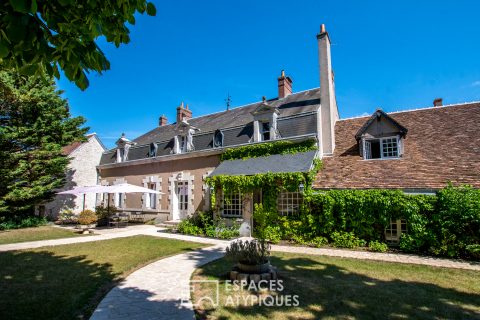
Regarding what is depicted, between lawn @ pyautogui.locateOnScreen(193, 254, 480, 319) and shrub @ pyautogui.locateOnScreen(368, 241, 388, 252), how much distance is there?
6.40 feet

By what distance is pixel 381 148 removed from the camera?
13.4 m

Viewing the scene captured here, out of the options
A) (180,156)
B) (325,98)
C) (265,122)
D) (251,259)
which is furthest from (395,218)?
(180,156)

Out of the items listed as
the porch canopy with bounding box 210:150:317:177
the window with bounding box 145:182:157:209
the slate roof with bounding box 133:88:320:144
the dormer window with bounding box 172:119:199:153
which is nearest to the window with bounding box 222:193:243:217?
the porch canopy with bounding box 210:150:317:177

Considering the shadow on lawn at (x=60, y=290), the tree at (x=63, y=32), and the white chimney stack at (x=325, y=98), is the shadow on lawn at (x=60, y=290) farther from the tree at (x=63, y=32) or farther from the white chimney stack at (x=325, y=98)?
the white chimney stack at (x=325, y=98)

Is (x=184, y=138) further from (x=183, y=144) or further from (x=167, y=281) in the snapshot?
(x=167, y=281)

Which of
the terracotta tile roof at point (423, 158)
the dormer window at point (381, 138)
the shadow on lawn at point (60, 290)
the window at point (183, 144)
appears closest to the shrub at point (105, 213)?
the window at point (183, 144)

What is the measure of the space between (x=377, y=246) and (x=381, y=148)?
5.52 meters

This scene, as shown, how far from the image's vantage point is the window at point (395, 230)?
10461 millimetres

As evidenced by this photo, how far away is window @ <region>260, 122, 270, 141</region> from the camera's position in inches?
608

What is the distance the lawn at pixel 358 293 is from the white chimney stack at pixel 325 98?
7839 mm

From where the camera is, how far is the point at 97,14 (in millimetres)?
3090

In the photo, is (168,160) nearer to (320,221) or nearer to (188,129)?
(188,129)

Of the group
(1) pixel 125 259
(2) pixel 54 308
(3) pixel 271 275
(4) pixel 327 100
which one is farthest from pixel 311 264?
(4) pixel 327 100

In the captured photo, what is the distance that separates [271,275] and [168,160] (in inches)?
544
